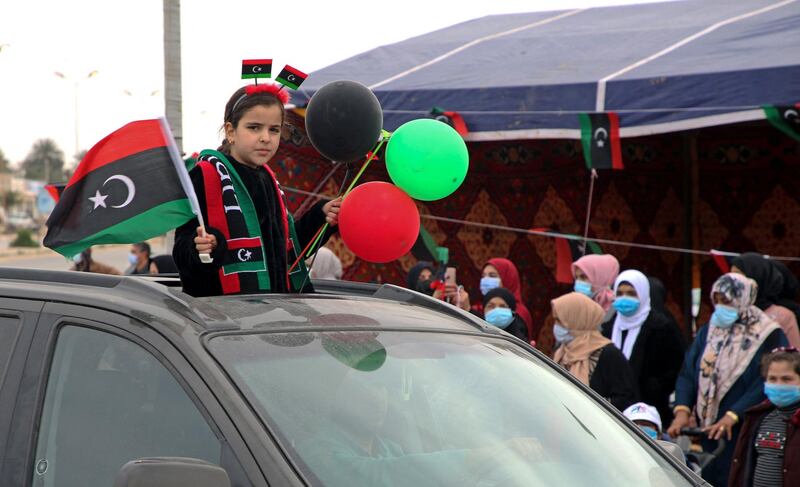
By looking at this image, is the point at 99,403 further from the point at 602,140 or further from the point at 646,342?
the point at 602,140

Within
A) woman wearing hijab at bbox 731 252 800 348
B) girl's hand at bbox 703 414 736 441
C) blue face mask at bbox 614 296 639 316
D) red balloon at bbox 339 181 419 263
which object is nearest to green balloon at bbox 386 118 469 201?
red balloon at bbox 339 181 419 263

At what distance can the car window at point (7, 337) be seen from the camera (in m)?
2.89

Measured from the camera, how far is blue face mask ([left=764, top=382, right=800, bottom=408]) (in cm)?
588

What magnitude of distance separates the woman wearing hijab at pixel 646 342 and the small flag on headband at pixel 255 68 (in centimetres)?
453

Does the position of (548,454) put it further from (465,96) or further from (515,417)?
(465,96)

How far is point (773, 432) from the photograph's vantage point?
19.3 feet

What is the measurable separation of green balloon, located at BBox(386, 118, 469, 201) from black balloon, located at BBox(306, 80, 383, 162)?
0.10m

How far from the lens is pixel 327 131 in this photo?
385 cm

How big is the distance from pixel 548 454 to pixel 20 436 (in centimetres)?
130

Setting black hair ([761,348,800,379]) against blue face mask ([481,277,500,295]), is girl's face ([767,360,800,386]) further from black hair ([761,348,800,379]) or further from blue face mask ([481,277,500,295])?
blue face mask ([481,277,500,295])

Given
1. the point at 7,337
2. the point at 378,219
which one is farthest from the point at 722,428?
the point at 7,337

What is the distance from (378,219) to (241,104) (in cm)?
61

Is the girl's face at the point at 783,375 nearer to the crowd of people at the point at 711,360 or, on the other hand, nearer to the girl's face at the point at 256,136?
the crowd of people at the point at 711,360

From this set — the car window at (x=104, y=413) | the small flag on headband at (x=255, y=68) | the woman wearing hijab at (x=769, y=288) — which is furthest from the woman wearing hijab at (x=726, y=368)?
the car window at (x=104, y=413)
